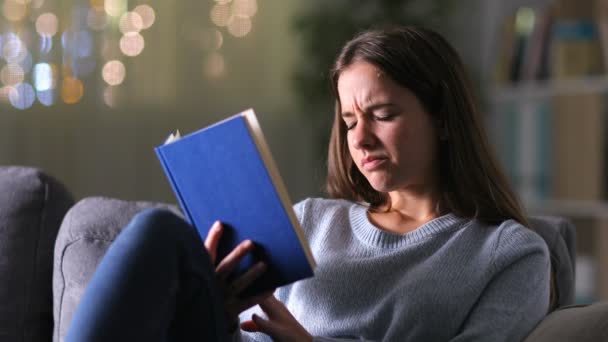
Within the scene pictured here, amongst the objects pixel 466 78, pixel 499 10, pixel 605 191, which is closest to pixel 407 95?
pixel 466 78

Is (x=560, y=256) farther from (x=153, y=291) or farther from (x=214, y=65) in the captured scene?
(x=214, y=65)

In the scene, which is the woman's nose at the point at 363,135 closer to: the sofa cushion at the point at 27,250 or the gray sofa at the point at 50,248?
the gray sofa at the point at 50,248

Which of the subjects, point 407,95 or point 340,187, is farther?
point 340,187

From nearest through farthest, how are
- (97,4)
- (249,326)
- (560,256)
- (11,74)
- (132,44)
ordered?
(249,326)
(560,256)
(11,74)
(97,4)
(132,44)

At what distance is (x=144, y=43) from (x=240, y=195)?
6.60ft

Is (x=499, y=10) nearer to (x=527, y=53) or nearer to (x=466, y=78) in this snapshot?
(x=527, y=53)

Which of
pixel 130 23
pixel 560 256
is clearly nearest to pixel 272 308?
pixel 560 256

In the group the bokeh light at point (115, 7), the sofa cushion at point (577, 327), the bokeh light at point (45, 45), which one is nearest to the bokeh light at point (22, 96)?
the bokeh light at point (45, 45)

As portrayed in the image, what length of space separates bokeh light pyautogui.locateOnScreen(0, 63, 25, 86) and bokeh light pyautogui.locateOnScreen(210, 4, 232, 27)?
0.70m

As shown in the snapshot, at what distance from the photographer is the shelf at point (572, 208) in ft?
9.83

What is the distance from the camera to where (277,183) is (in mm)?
1104

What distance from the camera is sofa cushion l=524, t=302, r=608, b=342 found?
1150 millimetres

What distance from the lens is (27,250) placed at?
149 centimetres

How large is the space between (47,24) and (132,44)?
29 centimetres
